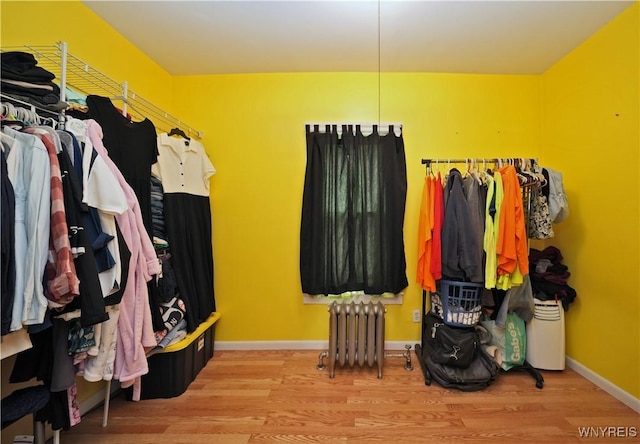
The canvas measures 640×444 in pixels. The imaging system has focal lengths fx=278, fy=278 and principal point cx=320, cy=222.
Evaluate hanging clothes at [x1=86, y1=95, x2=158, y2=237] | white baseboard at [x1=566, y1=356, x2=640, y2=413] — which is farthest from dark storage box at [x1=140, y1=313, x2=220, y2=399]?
white baseboard at [x1=566, y1=356, x2=640, y2=413]

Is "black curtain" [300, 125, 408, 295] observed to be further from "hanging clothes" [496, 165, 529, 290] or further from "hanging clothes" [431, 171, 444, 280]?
"hanging clothes" [496, 165, 529, 290]

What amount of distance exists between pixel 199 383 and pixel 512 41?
3476mm

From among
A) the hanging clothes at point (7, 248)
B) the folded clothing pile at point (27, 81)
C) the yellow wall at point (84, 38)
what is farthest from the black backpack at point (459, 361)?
the yellow wall at point (84, 38)

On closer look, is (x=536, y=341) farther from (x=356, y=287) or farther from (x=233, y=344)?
(x=233, y=344)

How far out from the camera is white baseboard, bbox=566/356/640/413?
177cm

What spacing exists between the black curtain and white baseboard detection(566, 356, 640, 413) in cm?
140

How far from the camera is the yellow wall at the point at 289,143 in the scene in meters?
2.55

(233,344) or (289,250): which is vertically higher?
(289,250)

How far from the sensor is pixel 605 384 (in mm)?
1941

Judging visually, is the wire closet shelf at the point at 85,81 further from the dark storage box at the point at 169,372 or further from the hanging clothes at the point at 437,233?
the hanging clothes at the point at 437,233

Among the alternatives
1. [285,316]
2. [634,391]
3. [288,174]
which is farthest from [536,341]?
[288,174]

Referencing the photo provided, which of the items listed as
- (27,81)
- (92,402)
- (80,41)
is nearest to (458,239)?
(27,81)

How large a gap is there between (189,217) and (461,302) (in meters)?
2.13

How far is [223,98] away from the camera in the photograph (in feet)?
8.54
